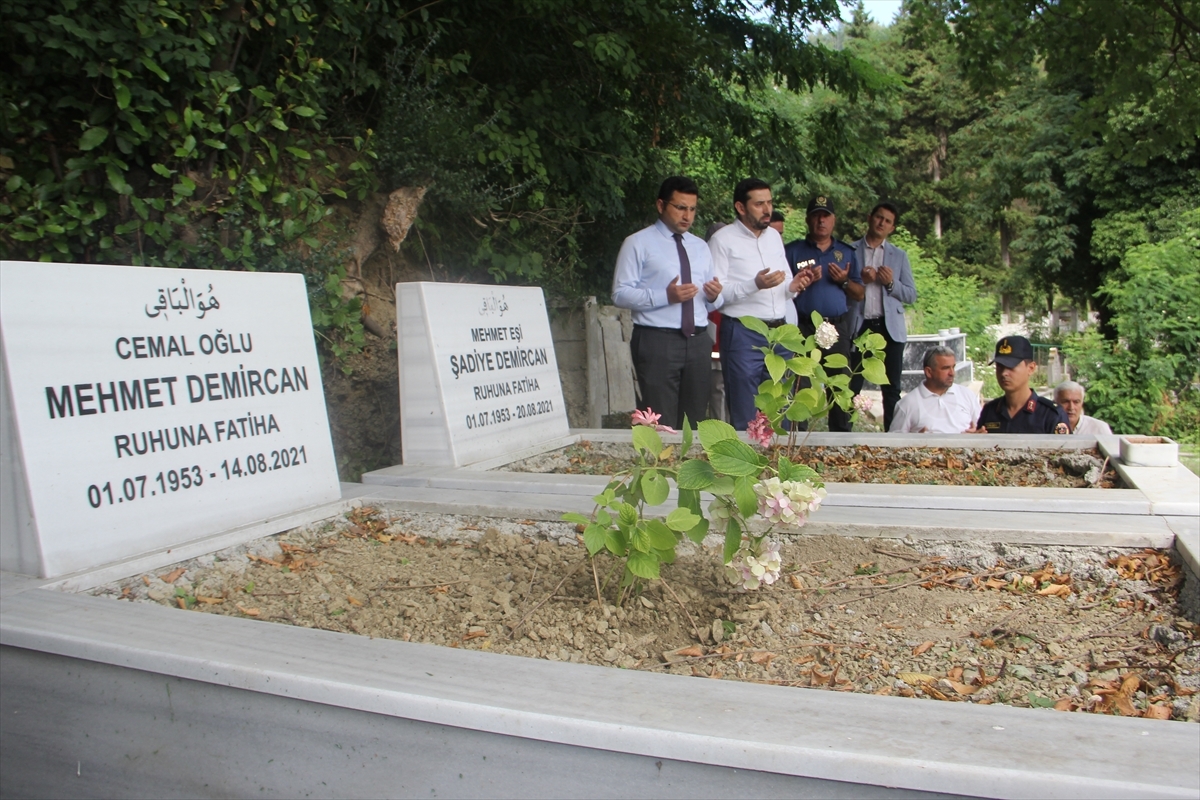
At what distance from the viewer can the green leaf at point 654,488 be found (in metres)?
2.05

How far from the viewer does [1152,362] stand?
13.2 m

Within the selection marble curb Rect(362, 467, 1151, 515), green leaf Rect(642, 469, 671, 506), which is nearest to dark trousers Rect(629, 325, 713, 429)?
marble curb Rect(362, 467, 1151, 515)

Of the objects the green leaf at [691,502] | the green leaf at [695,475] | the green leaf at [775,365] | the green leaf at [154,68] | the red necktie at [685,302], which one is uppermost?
the green leaf at [154,68]

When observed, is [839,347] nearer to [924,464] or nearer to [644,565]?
[924,464]

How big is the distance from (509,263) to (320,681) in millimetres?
4738

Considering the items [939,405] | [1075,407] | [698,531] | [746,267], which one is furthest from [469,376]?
[1075,407]

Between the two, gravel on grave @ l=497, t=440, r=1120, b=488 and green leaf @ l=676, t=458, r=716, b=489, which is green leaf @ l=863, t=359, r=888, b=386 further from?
green leaf @ l=676, t=458, r=716, b=489

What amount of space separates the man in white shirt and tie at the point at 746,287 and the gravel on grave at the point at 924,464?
1.05 m

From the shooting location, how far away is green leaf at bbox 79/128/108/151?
4000mm

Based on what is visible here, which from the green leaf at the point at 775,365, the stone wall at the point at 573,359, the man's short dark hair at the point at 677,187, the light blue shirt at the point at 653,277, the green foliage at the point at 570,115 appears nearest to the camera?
the green leaf at the point at 775,365

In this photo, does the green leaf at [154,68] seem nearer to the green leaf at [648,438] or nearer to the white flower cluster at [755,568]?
the green leaf at [648,438]

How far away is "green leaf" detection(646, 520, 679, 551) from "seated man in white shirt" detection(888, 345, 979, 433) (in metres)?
3.71

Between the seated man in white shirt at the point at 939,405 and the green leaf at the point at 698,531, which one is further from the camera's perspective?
the seated man in white shirt at the point at 939,405

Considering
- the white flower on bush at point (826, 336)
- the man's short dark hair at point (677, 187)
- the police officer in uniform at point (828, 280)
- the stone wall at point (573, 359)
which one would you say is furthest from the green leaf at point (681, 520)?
the stone wall at point (573, 359)
